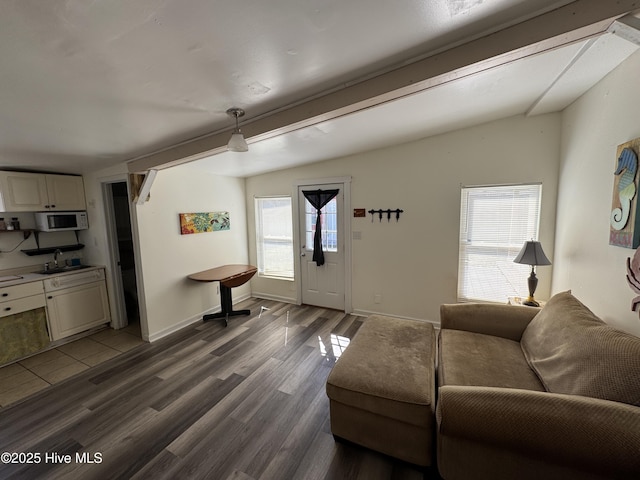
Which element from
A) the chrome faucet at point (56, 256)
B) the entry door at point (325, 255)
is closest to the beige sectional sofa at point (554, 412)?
the entry door at point (325, 255)

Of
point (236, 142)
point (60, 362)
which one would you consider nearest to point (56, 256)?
point (60, 362)

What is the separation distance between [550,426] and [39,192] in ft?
16.2

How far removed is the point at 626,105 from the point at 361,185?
7.81 ft

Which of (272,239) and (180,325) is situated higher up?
(272,239)

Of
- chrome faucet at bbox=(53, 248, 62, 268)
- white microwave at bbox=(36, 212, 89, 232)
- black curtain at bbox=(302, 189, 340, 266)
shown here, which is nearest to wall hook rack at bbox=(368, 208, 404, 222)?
black curtain at bbox=(302, 189, 340, 266)

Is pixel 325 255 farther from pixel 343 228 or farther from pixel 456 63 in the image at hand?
pixel 456 63

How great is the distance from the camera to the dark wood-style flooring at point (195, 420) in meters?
1.62

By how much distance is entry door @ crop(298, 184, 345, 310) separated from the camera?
3844 mm

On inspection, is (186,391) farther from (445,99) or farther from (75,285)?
(445,99)

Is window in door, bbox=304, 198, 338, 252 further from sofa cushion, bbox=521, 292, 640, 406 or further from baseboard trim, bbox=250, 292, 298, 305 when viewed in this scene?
sofa cushion, bbox=521, 292, 640, 406

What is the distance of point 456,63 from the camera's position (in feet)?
4.64

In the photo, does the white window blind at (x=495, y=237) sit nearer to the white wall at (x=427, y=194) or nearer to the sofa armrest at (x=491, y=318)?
A: the white wall at (x=427, y=194)

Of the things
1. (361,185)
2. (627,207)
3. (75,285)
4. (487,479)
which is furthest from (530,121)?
(75,285)

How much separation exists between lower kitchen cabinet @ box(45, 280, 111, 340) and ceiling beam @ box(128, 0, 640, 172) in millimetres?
2844
